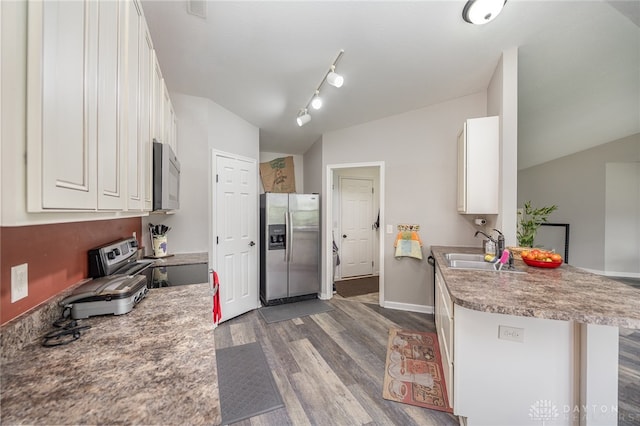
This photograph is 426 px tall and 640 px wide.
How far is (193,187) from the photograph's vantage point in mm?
2654

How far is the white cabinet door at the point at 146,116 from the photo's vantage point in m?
1.22

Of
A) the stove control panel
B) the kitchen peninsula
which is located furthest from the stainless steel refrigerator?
the kitchen peninsula

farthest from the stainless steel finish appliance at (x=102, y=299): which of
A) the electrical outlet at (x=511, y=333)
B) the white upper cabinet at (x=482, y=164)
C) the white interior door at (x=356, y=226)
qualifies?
the white interior door at (x=356, y=226)

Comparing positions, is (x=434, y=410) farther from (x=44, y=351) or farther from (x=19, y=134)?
(x=19, y=134)

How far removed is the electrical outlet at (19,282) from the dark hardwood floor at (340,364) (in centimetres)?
139

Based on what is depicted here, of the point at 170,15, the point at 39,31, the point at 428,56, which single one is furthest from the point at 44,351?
the point at 428,56

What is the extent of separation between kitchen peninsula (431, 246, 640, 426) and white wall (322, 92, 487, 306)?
5.59ft

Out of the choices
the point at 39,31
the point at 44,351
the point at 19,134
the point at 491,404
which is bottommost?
the point at 491,404

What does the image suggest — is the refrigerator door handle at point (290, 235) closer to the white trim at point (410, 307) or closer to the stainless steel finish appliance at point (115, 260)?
the white trim at point (410, 307)

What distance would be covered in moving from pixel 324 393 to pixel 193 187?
231 centimetres

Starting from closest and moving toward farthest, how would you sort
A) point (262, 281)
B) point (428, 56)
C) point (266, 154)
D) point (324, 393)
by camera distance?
1. point (324, 393)
2. point (428, 56)
3. point (262, 281)
4. point (266, 154)

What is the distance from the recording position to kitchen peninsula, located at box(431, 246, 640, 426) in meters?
1.22

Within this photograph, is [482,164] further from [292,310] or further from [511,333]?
[292,310]

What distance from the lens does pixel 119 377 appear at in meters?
0.68
